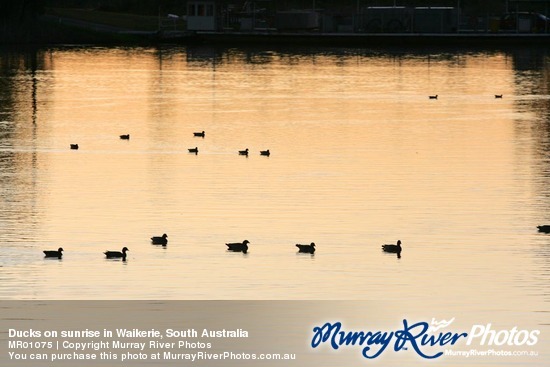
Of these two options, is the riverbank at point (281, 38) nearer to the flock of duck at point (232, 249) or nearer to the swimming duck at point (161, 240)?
the swimming duck at point (161, 240)

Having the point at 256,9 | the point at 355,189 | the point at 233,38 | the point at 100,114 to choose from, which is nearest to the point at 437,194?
the point at 355,189

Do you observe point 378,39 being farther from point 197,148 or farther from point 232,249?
point 232,249

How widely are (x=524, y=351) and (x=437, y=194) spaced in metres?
18.7

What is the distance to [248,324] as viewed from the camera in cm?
3139

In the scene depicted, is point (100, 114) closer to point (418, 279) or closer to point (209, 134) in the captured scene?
point (209, 134)

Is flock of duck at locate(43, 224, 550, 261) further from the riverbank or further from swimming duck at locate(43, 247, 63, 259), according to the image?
the riverbank

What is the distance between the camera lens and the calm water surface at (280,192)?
117ft

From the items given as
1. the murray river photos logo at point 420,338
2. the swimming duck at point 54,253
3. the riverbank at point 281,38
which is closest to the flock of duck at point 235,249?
the swimming duck at point 54,253

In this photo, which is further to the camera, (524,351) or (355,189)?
(355,189)

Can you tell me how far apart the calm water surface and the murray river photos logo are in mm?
1446

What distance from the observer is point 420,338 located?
3102 centimetres

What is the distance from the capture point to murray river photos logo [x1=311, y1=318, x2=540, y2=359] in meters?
30.4

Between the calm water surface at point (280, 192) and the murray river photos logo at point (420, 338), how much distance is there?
4.74 ft

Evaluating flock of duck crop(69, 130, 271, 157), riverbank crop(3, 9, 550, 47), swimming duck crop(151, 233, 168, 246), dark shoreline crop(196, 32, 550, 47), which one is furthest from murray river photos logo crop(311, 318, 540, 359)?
dark shoreline crop(196, 32, 550, 47)
